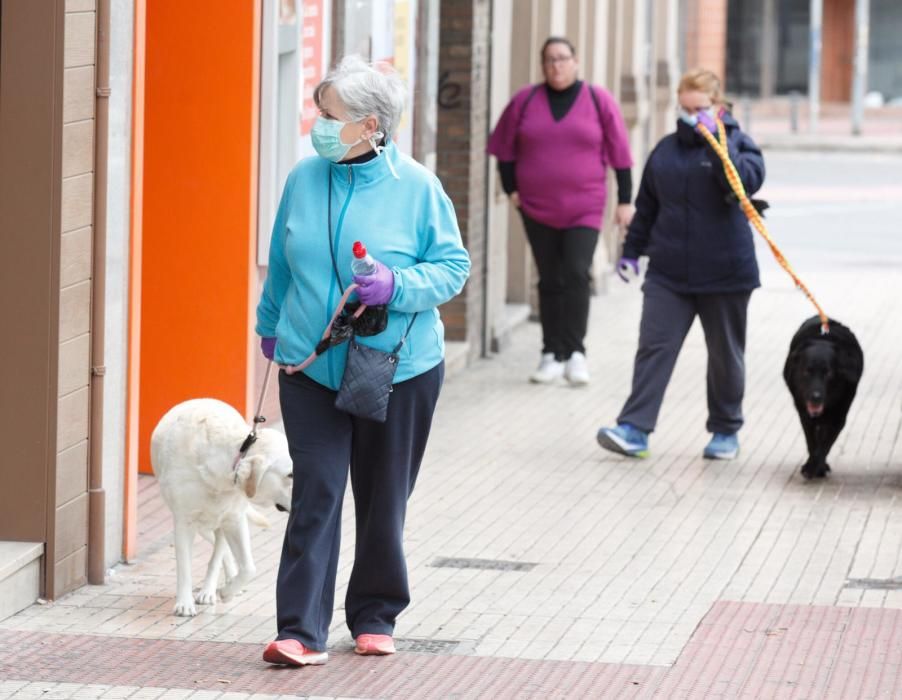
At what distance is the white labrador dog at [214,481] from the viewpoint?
6750mm

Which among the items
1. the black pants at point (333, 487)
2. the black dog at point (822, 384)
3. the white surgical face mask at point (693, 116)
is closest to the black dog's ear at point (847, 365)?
Answer: the black dog at point (822, 384)

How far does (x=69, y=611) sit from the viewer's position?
7.10 metres

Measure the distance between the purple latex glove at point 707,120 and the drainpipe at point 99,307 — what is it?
142 inches

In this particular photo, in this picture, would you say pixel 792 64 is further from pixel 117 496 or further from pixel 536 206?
pixel 117 496

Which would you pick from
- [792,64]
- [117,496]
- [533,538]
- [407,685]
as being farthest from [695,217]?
[792,64]

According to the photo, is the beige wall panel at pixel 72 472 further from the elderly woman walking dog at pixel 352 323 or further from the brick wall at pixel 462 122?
the brick wall at pixel 462 122

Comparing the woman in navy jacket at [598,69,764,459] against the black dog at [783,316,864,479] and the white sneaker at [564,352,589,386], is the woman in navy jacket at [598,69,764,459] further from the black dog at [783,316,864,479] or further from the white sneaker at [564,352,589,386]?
the white sneaker at [564,352,589,386]

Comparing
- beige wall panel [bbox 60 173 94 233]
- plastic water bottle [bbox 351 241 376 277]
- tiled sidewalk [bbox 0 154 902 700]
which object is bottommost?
tiled sidewalk [bbox 0 154 902 700]

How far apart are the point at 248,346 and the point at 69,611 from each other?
249cm

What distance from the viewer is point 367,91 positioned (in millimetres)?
6094

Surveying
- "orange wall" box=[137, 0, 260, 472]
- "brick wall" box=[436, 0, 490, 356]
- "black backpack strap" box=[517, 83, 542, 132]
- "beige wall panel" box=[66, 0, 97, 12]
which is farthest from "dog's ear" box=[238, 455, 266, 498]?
"brick wall" box=[436, 0, 490, 356]

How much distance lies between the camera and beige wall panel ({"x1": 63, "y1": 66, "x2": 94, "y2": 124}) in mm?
6980

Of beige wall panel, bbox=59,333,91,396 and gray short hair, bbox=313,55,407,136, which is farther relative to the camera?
beige wall panel, bbox=59,333,91,396

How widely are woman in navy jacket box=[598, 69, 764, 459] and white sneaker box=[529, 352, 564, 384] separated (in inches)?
98.3
